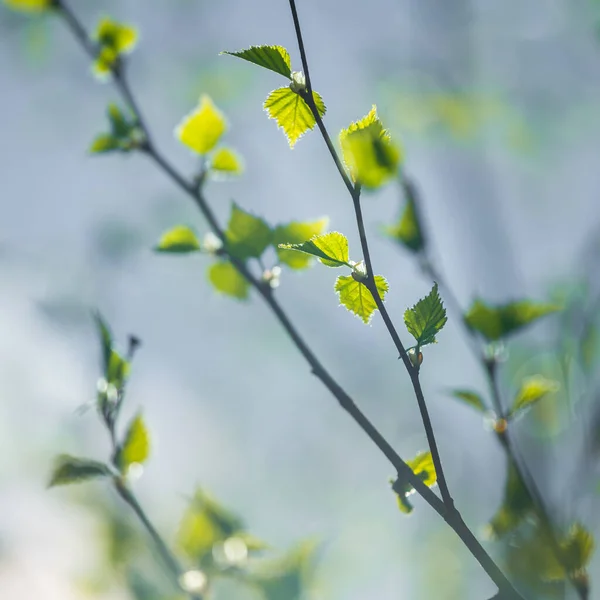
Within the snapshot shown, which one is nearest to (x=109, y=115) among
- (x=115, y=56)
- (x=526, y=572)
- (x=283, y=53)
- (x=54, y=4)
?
(x=115, y=56)

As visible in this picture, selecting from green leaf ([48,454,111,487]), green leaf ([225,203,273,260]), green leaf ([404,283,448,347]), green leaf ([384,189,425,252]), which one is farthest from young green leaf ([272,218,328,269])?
green leaf ([48,454,111,487])

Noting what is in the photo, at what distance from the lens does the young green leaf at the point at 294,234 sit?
74cm

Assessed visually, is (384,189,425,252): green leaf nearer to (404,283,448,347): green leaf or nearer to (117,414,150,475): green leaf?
(404,283,448,347): green leaf

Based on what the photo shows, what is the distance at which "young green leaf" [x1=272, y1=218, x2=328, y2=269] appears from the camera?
0.74 meters

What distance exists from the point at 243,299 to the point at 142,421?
0.23 meters

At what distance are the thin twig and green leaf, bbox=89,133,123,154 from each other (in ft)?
0.15

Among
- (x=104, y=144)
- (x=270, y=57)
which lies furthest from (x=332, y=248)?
(x=104, y=144)

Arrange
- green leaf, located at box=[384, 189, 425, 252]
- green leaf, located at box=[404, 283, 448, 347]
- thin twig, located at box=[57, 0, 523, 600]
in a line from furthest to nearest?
green leaf, located at box=[384, 189, 425, 252]
green leaf, located at box=[404, 283, 448, 347]
thin twig, located at box=[57, 0, 523, 600]

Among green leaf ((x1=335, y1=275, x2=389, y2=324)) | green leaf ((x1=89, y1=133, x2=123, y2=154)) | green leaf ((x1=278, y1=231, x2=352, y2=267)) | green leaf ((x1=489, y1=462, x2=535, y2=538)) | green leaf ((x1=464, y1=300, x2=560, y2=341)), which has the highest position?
green leaf ((x1=89, y1=133, x2=123, y2=154))

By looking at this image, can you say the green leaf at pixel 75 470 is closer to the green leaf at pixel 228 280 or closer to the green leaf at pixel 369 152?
the green leaf at pixel 228 280

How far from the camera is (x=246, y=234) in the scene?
746mm

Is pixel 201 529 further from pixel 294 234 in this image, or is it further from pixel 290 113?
pixel 290 113

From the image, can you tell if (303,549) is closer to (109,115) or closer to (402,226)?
(402,226)

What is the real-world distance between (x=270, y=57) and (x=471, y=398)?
1.40 ft
